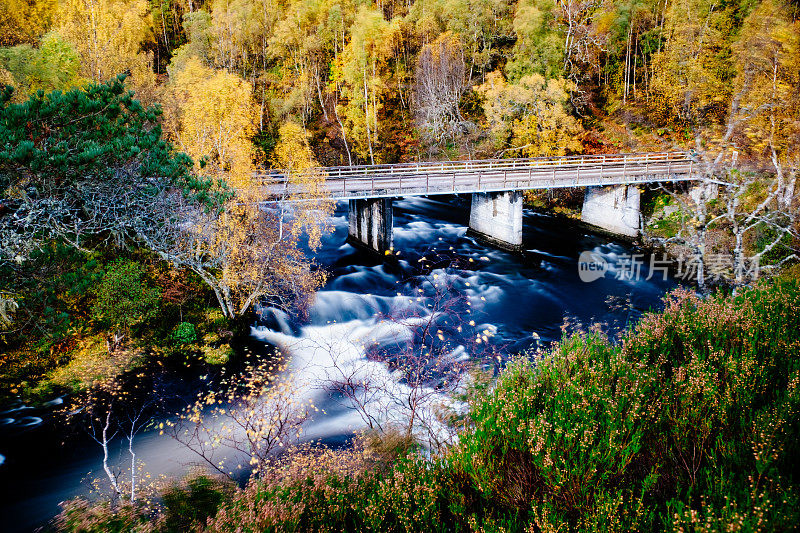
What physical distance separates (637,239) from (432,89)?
23149 millimetres

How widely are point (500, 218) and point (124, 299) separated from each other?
74.3 ft

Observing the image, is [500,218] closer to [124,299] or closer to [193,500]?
[124,299]

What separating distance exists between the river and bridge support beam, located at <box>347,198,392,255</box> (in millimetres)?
963

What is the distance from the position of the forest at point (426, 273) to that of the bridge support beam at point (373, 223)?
3969 mm

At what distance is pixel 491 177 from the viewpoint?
99.8 feet

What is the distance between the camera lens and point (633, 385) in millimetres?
6789

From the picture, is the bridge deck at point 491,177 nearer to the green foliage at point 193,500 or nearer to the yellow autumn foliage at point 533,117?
the yellow autumn foliage at point 533,117

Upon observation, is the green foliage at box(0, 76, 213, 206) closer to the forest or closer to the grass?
the forest

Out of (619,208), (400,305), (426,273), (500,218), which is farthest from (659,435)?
(619,208)

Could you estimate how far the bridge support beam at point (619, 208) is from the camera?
1252 inches

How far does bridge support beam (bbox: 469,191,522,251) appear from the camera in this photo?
2936 cm

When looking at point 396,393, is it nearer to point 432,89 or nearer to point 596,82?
point 432,89

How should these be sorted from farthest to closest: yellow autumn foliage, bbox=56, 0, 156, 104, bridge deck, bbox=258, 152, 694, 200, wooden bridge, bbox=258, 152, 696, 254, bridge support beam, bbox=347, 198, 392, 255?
bridge support beam, bbox=347, 198, 392, 255
wooden bridge, bbox=258, 152, 696, 254
yellow autumn foliage, bbox=56, 0, 156, 104
bridge deck, bbox=258, 152, 694, 200

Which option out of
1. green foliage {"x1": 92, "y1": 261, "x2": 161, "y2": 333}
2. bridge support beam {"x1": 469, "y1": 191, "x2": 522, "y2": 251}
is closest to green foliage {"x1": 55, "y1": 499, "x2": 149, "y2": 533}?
green foliage {"x1": 92, "y1": 261, "x2": 161, "y2": 333}
